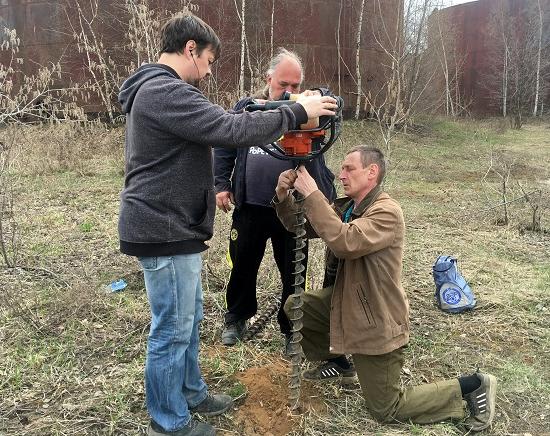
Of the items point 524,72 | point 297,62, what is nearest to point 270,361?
point 297,62

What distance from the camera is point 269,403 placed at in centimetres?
286

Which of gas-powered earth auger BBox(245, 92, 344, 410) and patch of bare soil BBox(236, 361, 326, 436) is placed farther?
patch of bare soil BBox(236, 361, 326, 436)

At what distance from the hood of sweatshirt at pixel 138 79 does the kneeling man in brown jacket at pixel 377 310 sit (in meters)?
0.74

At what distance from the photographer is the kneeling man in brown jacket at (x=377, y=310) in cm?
254

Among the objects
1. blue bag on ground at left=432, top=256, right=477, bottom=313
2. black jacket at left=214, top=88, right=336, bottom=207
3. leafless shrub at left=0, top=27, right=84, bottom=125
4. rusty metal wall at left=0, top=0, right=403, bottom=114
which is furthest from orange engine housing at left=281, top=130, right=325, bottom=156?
rusty metal wall at left=0, top=0, right=403, bottom=114

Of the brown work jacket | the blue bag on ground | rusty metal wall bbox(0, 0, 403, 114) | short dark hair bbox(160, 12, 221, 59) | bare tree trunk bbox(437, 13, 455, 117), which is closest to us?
short dark hair bbox(160, 12, 221, 59)

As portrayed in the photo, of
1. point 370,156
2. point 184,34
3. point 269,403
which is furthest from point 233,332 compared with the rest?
point 184,34

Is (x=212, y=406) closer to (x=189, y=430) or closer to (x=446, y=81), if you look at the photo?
(x=189, y=430)

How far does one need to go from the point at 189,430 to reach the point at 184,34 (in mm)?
1799

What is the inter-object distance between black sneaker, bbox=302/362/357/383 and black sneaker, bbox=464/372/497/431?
0.69 meters

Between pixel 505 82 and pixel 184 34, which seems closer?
pixel 184 34

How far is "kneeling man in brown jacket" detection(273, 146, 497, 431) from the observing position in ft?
8.32

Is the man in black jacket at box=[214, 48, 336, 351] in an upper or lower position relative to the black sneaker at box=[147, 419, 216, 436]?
upper

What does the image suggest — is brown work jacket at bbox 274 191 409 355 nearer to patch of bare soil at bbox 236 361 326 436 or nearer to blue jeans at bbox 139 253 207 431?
patch of bare soil at bbox 236 361 326 436
